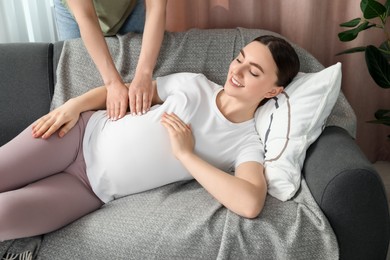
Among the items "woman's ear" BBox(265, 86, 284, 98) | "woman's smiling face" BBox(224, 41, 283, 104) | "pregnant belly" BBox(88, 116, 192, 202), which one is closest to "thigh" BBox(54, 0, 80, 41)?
"pregnant belly" BBox(88, 116, 192, 202)

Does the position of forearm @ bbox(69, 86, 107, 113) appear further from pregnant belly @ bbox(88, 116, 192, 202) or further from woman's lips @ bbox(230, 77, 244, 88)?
woman's lips @ bbox(230, 77, 244, 88)

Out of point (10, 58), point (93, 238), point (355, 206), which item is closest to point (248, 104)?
point (355, 206)

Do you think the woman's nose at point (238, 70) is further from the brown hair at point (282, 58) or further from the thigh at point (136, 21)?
the thigh at point (136, 21)

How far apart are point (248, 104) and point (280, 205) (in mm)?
374

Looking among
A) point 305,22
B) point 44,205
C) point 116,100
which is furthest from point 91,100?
point 305,22

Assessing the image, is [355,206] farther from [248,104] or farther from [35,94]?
[35,94]

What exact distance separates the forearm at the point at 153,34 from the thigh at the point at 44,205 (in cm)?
53

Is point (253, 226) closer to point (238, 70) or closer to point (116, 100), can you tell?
point (238, 70)

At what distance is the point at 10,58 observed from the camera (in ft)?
5.94

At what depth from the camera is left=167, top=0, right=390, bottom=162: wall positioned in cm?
208

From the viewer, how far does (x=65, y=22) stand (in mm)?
1943

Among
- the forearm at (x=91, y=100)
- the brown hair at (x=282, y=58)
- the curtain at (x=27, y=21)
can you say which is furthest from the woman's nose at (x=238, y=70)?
the curtain at (x=27, y=21)

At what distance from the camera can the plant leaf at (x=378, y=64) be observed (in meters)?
1.79

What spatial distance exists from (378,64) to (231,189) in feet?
2.98
